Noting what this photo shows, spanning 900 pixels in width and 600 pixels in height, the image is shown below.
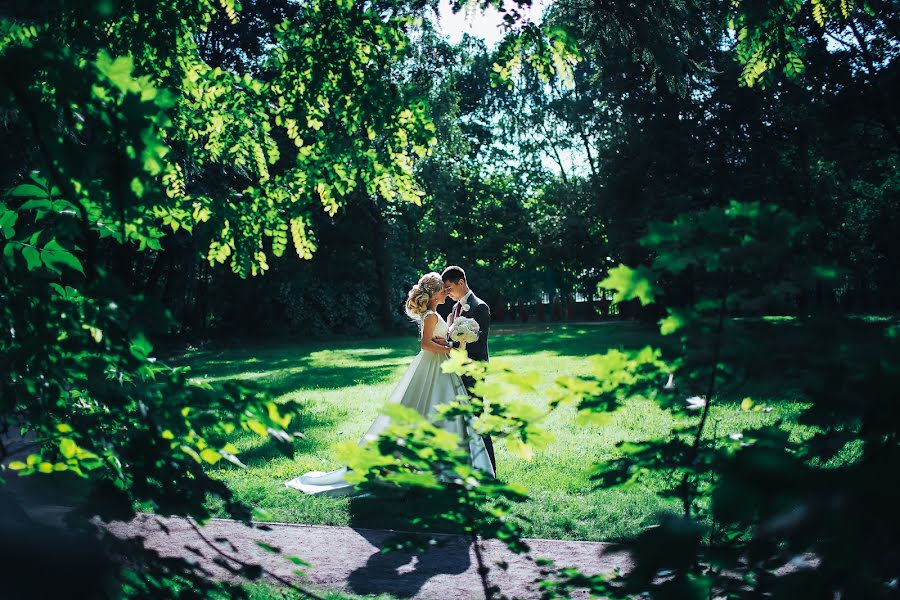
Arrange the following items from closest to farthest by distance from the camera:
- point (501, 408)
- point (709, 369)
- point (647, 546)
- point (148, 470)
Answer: point (647, 546) → point (709, 369) → point (148, 470) → point (501, 408)

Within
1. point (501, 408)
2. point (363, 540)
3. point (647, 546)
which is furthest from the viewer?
point (363, 540)

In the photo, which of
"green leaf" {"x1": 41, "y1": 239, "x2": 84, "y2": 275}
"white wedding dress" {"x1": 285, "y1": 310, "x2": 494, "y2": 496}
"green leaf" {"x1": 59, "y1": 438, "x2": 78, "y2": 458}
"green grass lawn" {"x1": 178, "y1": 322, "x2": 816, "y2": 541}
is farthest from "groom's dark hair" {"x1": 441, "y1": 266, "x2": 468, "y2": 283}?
"green leaf" {"x1": 59, "y1": 438, "x2": 78, "y2": 458}

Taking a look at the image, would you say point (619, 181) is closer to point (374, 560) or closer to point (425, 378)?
point (425, 378)

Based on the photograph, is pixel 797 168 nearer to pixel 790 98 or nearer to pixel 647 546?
pixel 790 98

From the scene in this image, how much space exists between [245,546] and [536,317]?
4566cm

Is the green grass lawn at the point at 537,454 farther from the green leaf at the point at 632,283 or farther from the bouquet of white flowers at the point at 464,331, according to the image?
the bouquet of white flowers at the point at 464,331

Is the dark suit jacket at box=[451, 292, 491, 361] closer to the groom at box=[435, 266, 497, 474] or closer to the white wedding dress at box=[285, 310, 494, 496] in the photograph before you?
the groom at box=[435, 266, 497, 474]

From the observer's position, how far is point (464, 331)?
6520 millimetres

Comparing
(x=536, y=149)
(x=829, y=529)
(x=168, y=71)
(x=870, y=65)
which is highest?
(x=536, y=149)

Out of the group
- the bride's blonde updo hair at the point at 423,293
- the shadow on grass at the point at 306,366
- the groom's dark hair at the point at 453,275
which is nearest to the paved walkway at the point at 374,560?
the bride's blonde updo hair at the point at 423,293

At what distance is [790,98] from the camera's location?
24.1m

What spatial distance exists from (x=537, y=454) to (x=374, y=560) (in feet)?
11.7

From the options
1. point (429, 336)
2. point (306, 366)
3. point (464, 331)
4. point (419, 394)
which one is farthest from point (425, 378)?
point (306, 366)

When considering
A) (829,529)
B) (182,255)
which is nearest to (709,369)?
(829,529)
